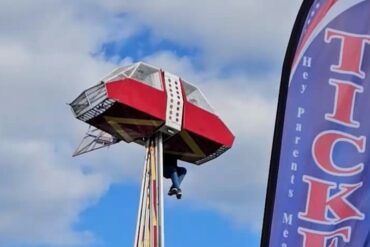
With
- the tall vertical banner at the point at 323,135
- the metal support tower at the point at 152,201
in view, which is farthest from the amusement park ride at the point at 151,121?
the tall vertical banner at the point at 323,135

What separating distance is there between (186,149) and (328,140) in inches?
1640

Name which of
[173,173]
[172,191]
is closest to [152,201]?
[172,191]

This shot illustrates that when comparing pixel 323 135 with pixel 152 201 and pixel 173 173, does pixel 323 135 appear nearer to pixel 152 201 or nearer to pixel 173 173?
pixel 152 201

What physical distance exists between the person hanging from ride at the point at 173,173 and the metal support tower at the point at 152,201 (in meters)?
1.01

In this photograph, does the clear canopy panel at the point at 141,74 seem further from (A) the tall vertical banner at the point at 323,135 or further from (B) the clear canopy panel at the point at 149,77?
(A) the tall vertical banner at the point at 323,135

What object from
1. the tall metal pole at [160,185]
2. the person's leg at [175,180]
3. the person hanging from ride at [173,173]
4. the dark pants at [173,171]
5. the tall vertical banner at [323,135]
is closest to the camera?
the tall vertical banner at [323,135]

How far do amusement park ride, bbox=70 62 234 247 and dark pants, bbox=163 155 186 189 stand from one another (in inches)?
42.2

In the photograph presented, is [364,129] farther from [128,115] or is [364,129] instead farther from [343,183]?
[128,115]

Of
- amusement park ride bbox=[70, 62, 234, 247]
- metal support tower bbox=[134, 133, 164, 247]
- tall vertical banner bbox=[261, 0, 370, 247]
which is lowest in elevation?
tall vertical banner bbox=[261, 0, 370, 247]

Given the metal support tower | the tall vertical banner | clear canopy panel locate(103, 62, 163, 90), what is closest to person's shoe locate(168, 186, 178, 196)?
the metal support tower

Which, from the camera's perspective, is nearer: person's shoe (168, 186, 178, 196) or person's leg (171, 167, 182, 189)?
person's shoe (168, 186, 178, 196)

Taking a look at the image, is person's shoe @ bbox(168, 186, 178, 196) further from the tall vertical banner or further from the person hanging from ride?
the tall vertical banner

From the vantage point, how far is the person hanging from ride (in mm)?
50719

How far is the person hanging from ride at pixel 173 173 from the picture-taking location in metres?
50.7
